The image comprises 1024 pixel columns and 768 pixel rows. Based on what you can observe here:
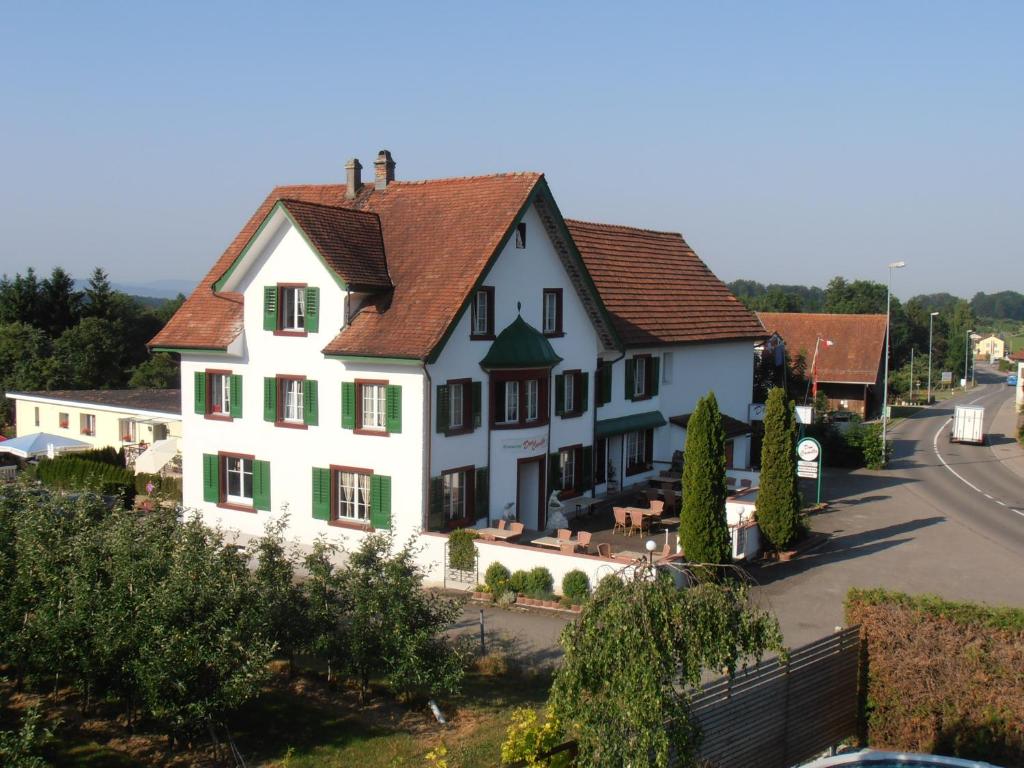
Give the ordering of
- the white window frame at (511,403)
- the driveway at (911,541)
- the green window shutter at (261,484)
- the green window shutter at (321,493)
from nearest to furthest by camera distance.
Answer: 1. the driveway at (911,541)
2. the green window shutter at (321,493)
3. the white window frame at (511,403)
4. the green window shutter at (261,484)

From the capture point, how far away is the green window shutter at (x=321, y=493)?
25688 mm

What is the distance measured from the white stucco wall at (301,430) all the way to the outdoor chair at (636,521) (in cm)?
613

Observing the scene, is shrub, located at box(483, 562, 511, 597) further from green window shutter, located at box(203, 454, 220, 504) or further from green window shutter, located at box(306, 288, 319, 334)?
green window shutter, located at box(203, 454, 220, 504)

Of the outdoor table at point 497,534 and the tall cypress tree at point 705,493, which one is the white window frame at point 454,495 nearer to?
the outdoor table at point 497,534

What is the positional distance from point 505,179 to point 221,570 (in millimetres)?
15918

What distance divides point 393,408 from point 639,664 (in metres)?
15.9

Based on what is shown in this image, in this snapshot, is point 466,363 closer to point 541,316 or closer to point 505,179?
point 541,316

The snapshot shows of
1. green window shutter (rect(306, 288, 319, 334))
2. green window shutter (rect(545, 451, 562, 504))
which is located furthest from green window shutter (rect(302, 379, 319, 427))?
green window shutter (rect(545, 451, 562, 504))

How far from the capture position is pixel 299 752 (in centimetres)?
1463

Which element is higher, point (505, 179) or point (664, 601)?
point (505, 179)

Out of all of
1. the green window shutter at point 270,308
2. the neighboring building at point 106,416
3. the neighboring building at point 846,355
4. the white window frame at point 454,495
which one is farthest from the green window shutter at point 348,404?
the neighboring building at point 846,355

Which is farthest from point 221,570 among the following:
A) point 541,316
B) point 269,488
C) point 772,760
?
point 541,316

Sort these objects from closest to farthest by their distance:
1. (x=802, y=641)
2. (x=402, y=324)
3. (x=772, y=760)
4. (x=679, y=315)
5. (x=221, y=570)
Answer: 1. (x=772, y=760)
2. (x=221, y=570)
3. (x=802, y=641)
4. (x=402, y=324)
5. (x=679, y=315)

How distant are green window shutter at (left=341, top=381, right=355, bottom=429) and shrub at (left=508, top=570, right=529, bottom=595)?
5925 mm
